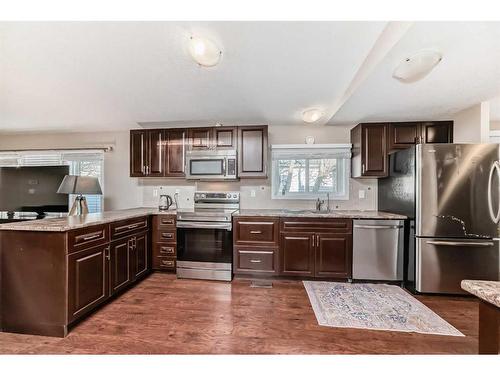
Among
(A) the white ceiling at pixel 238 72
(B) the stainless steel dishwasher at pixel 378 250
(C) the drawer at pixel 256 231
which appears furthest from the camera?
(C) the drawer at pixel 256 231

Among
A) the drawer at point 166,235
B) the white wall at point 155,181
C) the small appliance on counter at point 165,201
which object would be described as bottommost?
the drawer at point 166,235

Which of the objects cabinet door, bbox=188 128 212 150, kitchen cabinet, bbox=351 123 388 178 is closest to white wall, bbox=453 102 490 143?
kitchen cabinet, bbox=351 123 388 178

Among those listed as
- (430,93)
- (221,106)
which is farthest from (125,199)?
(430,93)

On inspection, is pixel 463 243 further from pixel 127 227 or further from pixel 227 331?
pixel 127 227

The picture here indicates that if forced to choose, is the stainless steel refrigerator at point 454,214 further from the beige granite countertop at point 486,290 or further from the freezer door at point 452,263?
the beige granite countertop at point 486,290

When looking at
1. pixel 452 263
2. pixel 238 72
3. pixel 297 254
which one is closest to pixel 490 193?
pixel 452 263

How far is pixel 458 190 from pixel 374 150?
102 centimetres

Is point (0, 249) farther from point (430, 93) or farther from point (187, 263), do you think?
point (430, 93)

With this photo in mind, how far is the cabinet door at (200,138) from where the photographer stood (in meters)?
3.42

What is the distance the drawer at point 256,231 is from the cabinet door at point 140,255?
1194 mm

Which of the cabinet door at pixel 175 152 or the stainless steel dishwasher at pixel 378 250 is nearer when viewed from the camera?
the stainless steel dishwasher at pixel 378 250

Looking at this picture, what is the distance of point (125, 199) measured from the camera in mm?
3928

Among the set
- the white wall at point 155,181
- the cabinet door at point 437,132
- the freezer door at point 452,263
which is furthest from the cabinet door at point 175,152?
the cabinet door at point 437,132

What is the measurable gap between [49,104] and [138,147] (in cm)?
113
